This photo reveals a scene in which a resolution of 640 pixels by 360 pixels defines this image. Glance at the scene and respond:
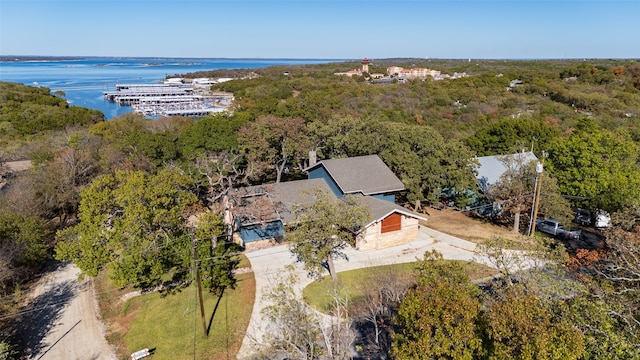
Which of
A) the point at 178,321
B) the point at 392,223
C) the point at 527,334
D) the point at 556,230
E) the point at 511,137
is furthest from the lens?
the point at 511,137

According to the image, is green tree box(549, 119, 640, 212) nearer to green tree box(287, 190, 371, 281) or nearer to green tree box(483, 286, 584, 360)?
green tree box(287, 190, 371, 281)

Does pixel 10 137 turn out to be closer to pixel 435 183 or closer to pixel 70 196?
pixel 70 196

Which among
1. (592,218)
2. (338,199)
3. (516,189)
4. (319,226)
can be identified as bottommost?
(592,218)

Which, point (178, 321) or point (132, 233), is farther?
point (132, 233)

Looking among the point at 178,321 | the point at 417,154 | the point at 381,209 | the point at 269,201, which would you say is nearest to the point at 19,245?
the point at 178,321

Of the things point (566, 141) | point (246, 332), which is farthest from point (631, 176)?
point (246, 332)

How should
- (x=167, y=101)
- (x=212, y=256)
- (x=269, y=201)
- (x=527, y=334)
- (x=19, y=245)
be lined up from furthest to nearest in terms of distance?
(x=167, y=101)
(x=269, y=201)
(x=19, y=245)
(x=212, y=256)
(x=527, y=334)

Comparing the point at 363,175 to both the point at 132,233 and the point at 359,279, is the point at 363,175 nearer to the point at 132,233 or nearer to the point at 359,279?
the point at 359,279
